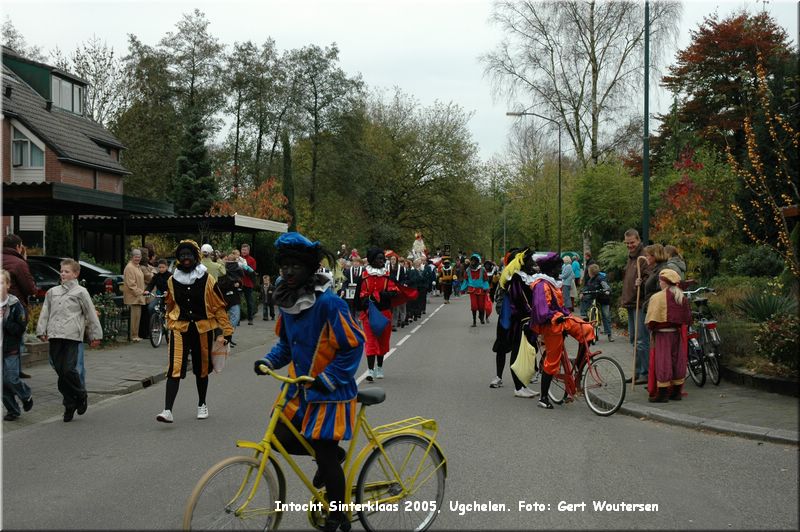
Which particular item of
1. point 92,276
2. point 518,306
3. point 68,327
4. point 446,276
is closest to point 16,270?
point 68,327

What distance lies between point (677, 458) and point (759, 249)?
18097mm

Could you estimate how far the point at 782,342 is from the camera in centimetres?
911

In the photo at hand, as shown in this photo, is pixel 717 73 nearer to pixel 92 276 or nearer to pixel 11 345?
pixel 92 276

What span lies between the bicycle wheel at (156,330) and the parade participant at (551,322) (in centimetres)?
909

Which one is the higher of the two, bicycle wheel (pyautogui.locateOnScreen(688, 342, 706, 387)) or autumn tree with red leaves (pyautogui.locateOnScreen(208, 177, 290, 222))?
autumn tree with red leaves (pyautogui.locateOnScreen(208, 177, 290, 222))

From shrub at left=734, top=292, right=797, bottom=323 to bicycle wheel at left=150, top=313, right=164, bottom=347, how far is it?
11.1 m

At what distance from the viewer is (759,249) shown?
2248 centimetres

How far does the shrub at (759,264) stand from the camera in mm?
22109

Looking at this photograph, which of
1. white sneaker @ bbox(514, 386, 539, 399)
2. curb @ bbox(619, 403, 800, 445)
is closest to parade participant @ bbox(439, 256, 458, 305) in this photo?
white sneaker @ bbox(514, 386, 539, 399)

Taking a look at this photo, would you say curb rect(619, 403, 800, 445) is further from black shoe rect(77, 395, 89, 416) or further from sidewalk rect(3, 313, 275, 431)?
sidewalk rect(3, 313, 275, 431)

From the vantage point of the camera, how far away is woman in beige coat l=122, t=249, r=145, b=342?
15.6m

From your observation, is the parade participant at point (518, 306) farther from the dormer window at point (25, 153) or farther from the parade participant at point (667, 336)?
the dormer window at point (25, 153)

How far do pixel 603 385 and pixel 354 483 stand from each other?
5.06 m

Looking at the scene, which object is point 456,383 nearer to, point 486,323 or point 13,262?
point 13,262
